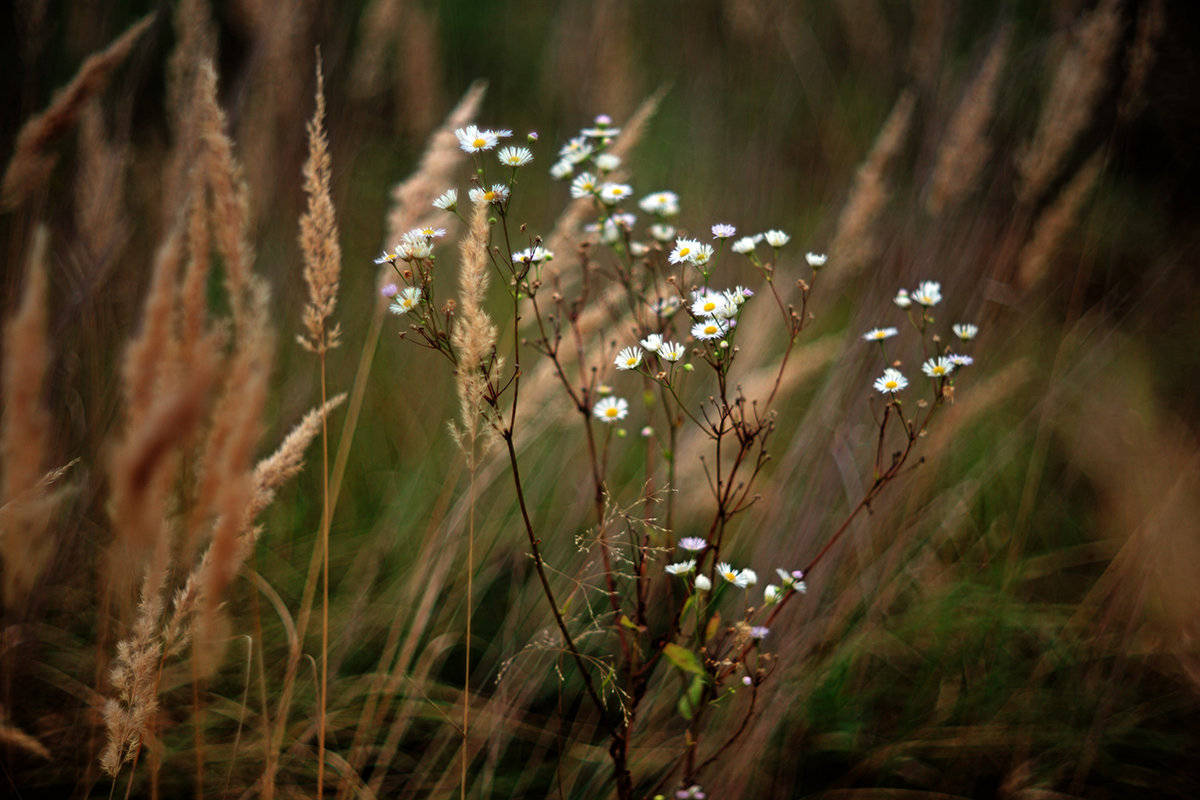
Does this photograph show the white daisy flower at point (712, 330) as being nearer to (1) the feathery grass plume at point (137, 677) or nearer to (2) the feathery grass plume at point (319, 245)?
(2) the feathery grass plume at point (319, 245)

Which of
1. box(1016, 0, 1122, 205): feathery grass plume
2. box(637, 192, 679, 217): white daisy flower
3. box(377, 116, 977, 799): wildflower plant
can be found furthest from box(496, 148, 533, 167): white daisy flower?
box(1016, 0, 1122, 205): feathery grass plume

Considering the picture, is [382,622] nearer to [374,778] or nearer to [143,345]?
[374,778]

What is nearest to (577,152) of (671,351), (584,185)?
(584,185)

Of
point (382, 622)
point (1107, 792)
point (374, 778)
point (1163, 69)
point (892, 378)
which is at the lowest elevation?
point (374, 778)

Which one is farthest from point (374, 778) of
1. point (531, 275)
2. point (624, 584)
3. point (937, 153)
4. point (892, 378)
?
point (937, 153)

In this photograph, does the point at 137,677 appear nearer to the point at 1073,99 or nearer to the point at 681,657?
the point at 681,657

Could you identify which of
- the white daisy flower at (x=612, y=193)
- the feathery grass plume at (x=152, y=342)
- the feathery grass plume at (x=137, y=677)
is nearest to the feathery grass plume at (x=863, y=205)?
the white daisy flower at (x=612, y=193)

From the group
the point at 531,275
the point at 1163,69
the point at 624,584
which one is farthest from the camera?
the point at 1163,69
